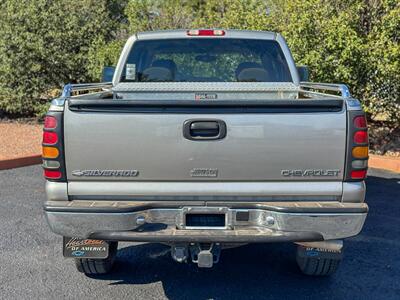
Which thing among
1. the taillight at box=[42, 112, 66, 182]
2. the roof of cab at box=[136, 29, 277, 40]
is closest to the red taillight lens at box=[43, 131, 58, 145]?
the taillight at box=[42, 112, 66, 182]

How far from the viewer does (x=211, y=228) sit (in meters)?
3.15

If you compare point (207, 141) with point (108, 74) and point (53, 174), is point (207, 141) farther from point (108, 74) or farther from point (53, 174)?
point (108, 74)

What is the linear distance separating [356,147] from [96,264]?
2.23m

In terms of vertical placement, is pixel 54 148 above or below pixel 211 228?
above

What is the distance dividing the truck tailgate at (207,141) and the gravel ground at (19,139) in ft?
17.8

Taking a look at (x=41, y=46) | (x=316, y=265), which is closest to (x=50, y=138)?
(x=316, y=265)

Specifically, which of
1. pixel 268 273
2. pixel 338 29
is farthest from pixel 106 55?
pixel 268 273

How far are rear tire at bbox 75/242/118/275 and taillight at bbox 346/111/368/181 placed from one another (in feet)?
6.31

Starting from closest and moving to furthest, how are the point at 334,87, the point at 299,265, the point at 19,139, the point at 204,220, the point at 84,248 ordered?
the point at 204,220
the point at 84,248
the point at 334,87
the point at 299,265
the point at 19,139

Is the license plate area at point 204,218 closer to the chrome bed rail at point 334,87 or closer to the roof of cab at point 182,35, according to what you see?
the chrome bed rail at point 334,87

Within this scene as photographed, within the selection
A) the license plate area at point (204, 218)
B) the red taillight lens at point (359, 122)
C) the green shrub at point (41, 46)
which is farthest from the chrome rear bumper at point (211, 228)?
the green shrub at point (41, 46)

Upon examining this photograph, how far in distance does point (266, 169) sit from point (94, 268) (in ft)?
5.70

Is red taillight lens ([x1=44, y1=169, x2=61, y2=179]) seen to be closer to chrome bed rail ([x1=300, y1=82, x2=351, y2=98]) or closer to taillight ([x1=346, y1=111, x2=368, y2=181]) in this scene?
taillight ([x1=346, y1=111, x2=368, y2=181])

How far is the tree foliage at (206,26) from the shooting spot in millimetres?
8023
